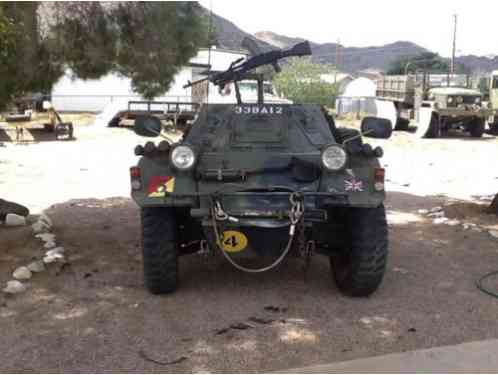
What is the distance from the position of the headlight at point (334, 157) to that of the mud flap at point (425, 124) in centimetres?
1769

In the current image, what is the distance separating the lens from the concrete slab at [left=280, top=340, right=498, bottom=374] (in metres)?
3.56

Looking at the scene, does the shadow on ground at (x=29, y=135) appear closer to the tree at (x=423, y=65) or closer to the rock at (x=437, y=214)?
the rock at (x=437, y=214)

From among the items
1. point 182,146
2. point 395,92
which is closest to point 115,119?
point 395,92

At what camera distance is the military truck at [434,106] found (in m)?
22.0

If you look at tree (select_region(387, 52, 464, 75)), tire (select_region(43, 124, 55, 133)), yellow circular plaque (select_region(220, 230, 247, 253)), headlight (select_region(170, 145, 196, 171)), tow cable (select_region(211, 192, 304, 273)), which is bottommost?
tire (select_region(43, 124, 55, 133))

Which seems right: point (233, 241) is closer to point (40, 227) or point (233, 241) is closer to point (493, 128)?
point (40, 227)

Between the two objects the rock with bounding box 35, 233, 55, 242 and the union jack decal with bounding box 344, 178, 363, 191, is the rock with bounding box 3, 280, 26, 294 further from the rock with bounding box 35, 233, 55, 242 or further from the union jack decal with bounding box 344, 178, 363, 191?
Result: the union jack decal with bounding box 344, 178, 363, 191

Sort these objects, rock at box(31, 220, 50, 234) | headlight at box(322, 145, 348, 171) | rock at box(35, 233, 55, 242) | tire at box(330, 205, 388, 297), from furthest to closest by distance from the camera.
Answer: rock at box(31, 220, 50, 234), rock at box(35, 233, 55, 242), tire at box(330, 205, 388, 297), headlight at box(322, 145, 348, 171)

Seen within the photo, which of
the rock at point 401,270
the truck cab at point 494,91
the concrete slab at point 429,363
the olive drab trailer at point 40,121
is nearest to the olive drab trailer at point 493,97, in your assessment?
the truck cab at point 494,91

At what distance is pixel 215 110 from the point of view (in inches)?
227

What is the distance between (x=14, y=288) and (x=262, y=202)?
2.04 meters

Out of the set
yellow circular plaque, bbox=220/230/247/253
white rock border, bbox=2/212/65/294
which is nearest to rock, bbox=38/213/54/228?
white rock border, bbox=2/212/65/294

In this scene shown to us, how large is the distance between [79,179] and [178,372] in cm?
881

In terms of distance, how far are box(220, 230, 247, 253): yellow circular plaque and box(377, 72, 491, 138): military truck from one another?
1803cm
